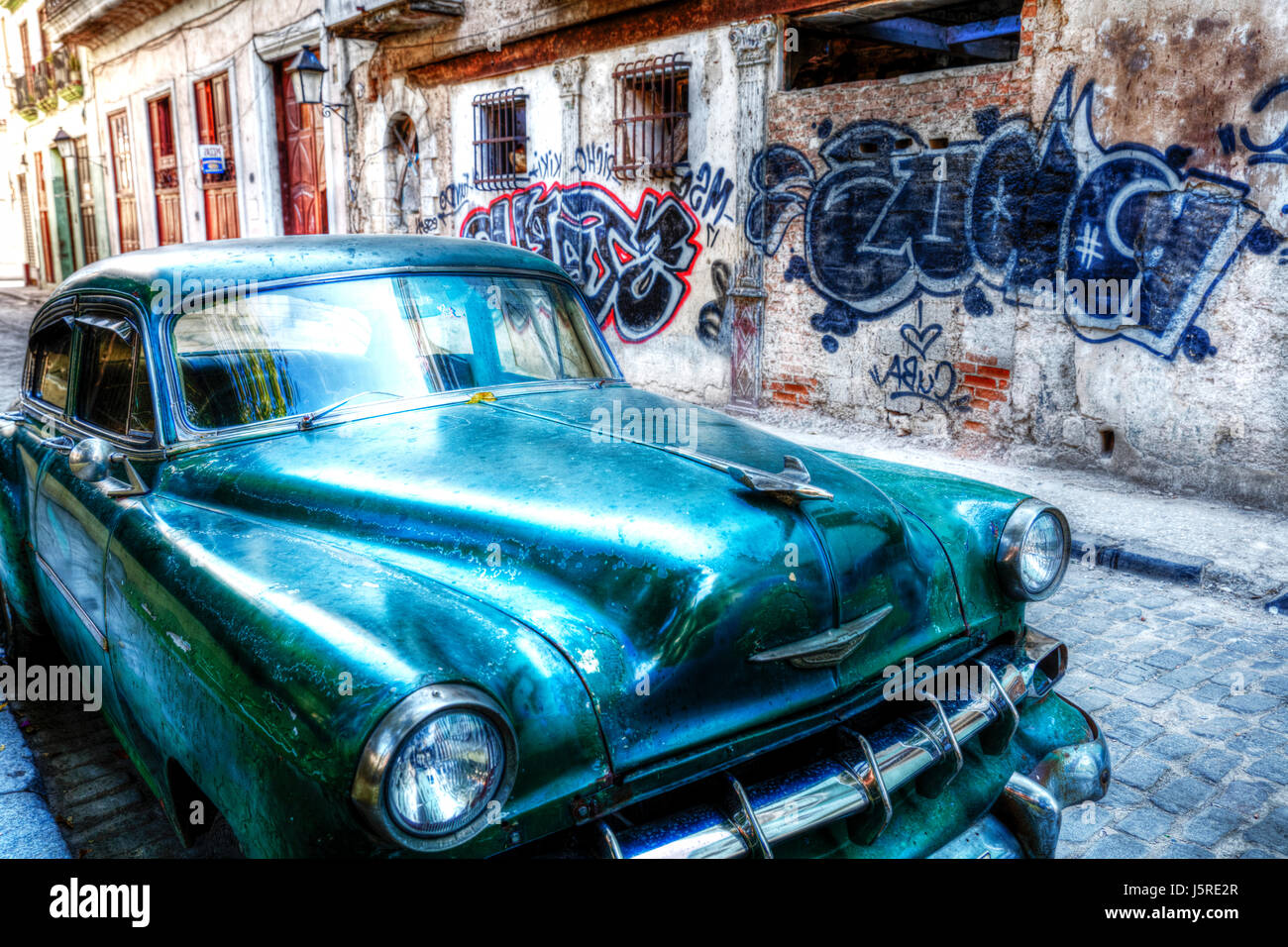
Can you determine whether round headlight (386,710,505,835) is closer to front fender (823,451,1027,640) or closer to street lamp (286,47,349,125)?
front fender (823,451,1027,640)

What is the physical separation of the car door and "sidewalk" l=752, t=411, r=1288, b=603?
10.6 ft

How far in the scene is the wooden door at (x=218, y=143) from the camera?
55.4ft

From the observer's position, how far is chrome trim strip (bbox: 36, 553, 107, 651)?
2.53 metres

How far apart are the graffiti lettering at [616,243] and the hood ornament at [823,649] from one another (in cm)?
732

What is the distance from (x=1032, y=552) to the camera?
8.09 feet

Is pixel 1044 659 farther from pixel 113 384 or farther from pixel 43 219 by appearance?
pixel 43 219

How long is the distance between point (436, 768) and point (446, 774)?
0.02m

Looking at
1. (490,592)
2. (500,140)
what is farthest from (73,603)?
(500,140)

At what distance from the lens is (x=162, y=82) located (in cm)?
1894

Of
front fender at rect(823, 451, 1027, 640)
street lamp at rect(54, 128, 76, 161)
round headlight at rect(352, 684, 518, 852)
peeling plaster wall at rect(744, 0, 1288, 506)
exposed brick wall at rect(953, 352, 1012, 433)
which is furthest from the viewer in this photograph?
street lamp at rect(54, 128, 76, 161)

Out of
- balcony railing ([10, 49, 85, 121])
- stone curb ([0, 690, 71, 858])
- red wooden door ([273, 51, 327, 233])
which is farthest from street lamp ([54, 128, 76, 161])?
stone curb ([0, 690, 71, 858])

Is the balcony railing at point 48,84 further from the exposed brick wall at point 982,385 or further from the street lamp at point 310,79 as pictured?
the exposed brick wall at point 982,385

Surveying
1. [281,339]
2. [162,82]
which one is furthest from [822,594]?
[162,82]
